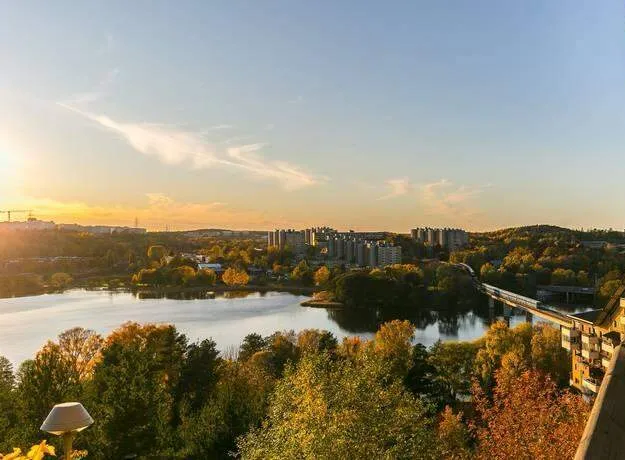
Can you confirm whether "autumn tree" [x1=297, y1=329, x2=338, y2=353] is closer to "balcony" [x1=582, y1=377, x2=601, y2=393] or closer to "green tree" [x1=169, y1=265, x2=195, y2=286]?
"balcony" [x1=582, y1=377, x2=601, y2=393]

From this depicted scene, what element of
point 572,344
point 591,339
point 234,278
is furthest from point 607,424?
point 234,278

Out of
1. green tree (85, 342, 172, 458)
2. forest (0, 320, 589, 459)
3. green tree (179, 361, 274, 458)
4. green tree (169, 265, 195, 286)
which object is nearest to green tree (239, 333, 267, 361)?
forest (0, 320, 589, 459)

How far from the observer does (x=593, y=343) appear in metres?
10.0

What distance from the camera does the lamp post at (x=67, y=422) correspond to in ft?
6.14

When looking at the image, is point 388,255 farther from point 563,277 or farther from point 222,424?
point 222,424

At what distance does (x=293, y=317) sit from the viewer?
86.7ft

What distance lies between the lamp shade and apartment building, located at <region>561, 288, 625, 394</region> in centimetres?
901

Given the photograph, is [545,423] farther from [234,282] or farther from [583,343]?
[234,282]

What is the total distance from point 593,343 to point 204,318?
60.7ft

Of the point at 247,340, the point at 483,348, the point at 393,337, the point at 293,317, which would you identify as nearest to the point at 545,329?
the point at 483,348

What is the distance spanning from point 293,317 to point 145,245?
115 ft

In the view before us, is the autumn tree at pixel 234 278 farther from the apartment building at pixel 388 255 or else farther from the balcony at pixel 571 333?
the balcony at pixel 571 333

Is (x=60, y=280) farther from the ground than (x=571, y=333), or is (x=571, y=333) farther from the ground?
(x=571, y=333)

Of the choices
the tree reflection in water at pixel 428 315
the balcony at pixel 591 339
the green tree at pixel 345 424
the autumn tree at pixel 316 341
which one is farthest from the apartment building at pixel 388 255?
the green tree at pixel 345 424
